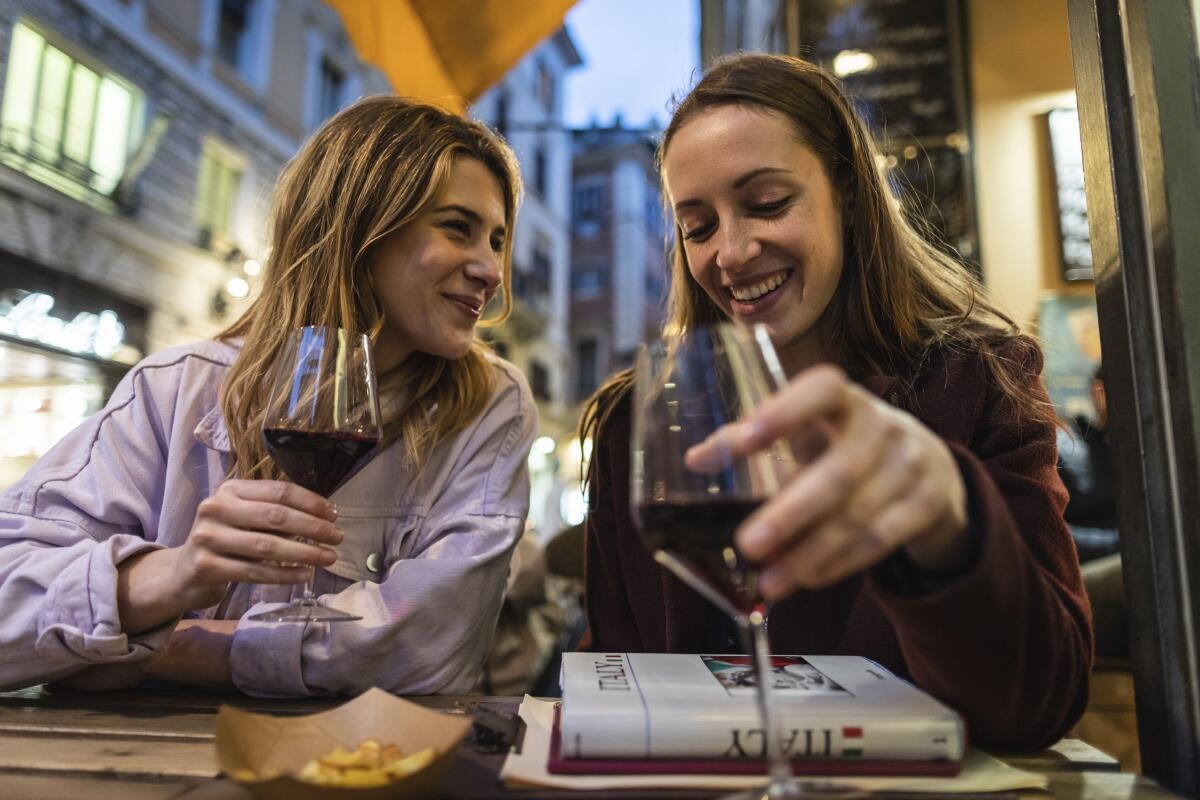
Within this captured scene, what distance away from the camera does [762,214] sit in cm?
142

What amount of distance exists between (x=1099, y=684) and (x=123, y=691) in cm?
219

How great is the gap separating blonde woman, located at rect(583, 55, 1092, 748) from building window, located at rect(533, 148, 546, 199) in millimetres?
20111

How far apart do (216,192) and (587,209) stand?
66.3 ft

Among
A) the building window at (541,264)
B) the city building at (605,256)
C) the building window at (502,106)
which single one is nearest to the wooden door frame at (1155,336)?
the building window at (502,106)

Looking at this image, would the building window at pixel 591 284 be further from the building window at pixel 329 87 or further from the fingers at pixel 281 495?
the fingers at pixel 281 495

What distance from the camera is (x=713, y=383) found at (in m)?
0.63

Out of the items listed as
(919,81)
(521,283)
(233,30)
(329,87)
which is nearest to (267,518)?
(919,81)

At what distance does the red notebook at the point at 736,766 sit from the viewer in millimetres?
650

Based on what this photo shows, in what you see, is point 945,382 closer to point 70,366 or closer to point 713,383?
point 713,383

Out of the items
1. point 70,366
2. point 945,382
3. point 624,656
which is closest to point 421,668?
point 624,656

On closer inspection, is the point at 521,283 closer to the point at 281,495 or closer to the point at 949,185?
the point at 949,185

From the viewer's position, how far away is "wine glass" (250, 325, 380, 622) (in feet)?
3.32

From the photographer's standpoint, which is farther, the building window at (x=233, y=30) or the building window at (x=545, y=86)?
the building window at (x=545, y=86)

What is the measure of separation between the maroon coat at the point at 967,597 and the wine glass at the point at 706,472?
20 centimetres
